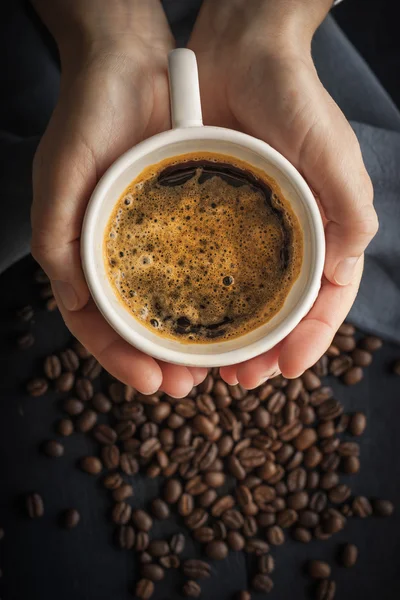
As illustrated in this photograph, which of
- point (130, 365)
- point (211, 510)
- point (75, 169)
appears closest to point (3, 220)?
point (75, 169)

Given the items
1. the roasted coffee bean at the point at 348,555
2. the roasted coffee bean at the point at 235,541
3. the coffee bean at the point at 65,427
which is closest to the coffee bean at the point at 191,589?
the roasted coffee bean at the point at 235,541

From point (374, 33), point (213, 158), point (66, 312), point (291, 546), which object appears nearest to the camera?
point (213, 158)

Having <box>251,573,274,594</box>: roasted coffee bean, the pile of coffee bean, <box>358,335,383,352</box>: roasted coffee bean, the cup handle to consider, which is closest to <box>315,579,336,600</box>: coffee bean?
the pile of coffee bean

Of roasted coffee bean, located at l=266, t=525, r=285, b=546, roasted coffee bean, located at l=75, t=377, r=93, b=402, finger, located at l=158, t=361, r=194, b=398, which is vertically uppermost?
finger, located at l=158, t=361, r=194, b=398

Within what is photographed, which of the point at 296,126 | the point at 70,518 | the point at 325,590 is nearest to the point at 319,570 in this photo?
the point at 325,590

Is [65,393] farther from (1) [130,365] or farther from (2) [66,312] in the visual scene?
(1) [130,365]

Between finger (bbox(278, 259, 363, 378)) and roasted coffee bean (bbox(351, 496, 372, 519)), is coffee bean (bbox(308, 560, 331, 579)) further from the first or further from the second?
finger (bbox(278, 259, 363, 378))
